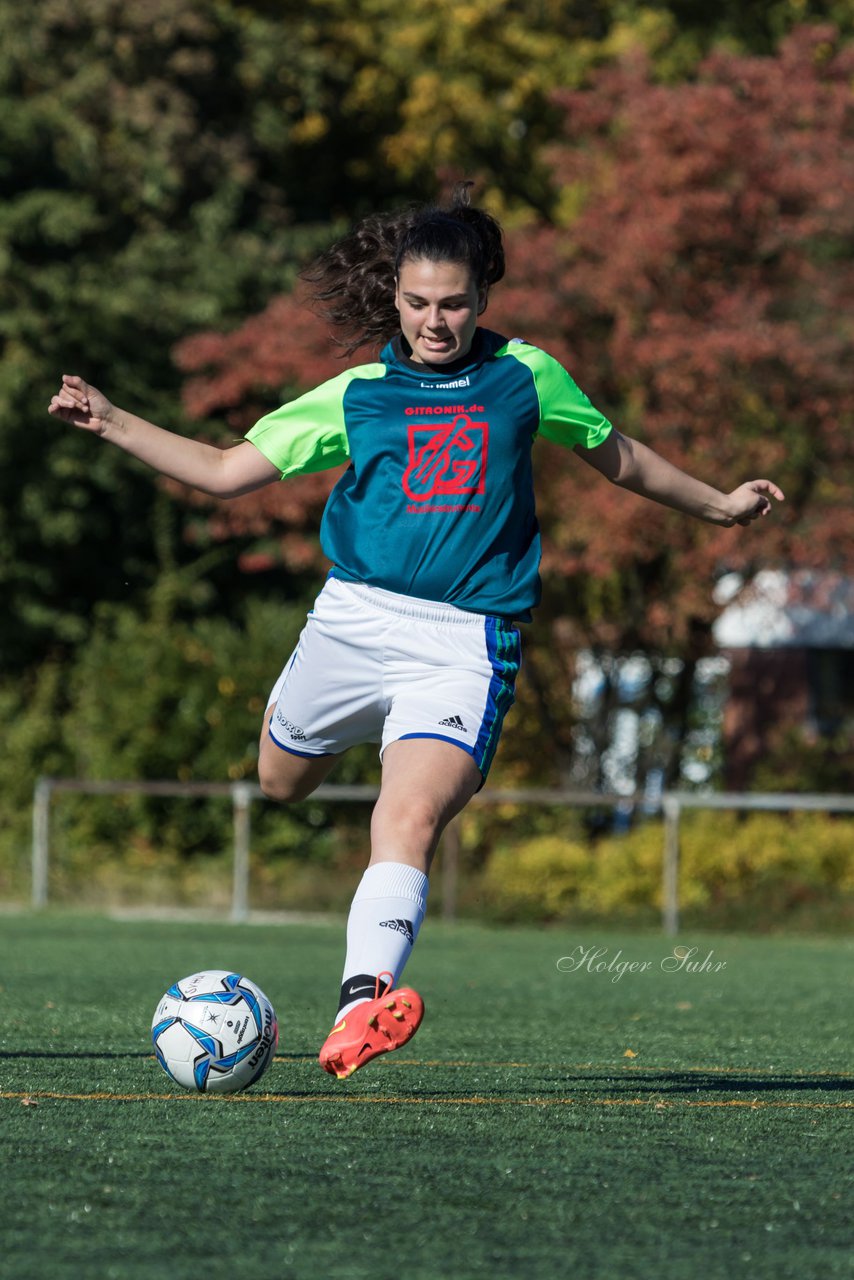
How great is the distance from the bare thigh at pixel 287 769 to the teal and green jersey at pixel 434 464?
1.63ft

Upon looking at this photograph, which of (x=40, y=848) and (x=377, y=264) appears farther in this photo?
(x=40, y=848)

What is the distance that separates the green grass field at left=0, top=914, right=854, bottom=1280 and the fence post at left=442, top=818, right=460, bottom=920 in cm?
983

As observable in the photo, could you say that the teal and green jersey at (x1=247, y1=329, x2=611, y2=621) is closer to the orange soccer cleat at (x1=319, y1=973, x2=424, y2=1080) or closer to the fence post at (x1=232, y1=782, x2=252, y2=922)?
the orange soccer cleat at (x1=319, y1=973, x2=424, y2=1080)

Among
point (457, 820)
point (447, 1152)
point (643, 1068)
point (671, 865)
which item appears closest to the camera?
point (447, 1152)

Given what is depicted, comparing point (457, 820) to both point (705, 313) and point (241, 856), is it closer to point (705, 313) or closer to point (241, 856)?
point (241, 856)

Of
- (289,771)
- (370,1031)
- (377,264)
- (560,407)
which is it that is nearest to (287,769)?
(289,771)

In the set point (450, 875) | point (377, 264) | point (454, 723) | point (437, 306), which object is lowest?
point (450, 875)

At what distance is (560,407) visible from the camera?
16.9ft

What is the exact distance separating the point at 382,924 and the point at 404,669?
0.66m

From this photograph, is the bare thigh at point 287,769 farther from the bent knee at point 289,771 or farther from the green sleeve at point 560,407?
the green sleeve at point 560,407

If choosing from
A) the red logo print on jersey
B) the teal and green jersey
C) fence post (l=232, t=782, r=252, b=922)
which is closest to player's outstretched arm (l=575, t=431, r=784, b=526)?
the teal and green jersey

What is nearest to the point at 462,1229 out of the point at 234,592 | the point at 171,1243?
the point at 171,1243

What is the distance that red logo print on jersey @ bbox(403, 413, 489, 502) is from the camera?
Answer: 4.90 metres

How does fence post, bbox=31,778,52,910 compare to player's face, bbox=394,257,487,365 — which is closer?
player's face, bbox=394,257,487,365
